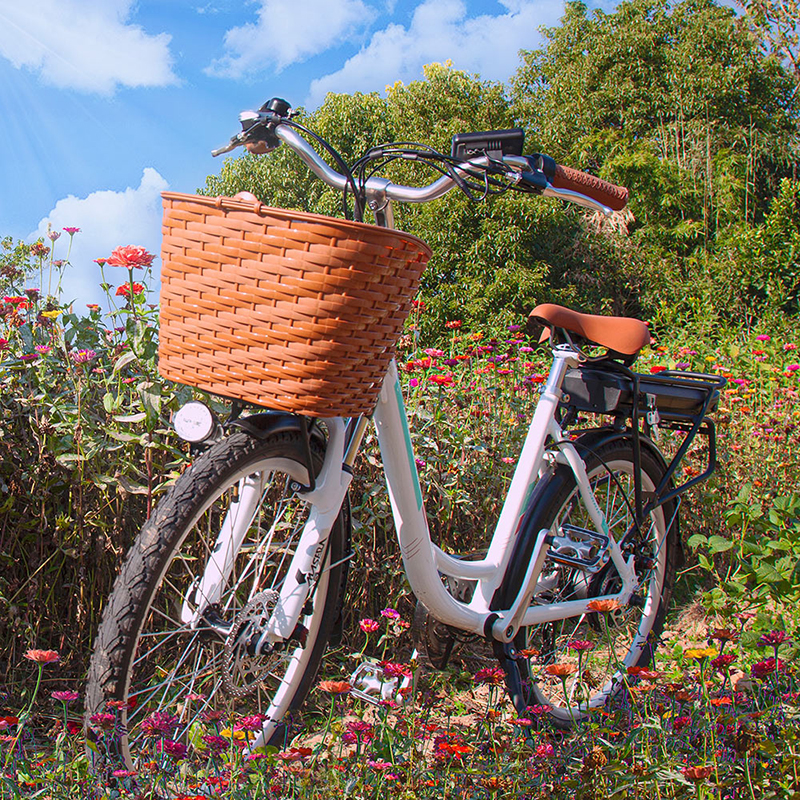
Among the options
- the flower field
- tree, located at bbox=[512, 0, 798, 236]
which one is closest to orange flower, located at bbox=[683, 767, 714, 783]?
the flower field

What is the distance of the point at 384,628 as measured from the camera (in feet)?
9.46

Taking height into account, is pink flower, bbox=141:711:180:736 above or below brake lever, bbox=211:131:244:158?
below

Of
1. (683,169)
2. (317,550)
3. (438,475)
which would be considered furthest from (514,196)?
(317,550)

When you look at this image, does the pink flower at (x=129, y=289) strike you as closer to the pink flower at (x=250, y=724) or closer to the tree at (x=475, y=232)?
the pink flower at (x=250, y=724)

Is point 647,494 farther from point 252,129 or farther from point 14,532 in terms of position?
point 14,532

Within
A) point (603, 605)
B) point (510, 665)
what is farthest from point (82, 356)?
point (603, 605)

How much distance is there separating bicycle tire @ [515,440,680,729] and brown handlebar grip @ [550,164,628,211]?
84cm

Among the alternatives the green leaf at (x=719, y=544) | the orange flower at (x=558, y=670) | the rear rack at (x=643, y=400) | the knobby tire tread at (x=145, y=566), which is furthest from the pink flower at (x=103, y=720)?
the green leaf at (x=719, y=544)

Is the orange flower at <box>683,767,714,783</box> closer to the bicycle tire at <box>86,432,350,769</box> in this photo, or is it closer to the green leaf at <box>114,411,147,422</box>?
the bicycle tire at <box>86,432,350,769</box>

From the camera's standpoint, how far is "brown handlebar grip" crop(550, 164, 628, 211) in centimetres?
183

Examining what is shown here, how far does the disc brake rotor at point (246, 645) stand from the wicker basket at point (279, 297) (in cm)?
47

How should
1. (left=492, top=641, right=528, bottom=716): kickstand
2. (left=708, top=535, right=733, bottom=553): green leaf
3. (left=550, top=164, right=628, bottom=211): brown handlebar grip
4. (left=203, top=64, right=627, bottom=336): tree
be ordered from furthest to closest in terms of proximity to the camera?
1. (left=203, top=64, right=627, bottom=336): tree
2. (left=708, top=535, right=733, bottom=553): green leaf
3. (left=492, top=641, right=528, bottom=716): kickstand
4. (left=550, top=164, right=628, bottom=211): brown handlebar grip

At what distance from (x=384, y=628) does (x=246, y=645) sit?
3.70ft

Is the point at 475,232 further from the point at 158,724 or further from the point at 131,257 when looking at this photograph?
the point at 158,724
